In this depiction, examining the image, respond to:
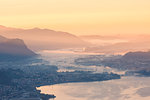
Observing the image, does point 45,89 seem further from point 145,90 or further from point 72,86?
point 145,90

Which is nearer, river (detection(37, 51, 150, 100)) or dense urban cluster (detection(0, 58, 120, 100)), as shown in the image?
dense urban cluster (detection(0, 58, 120, 100))

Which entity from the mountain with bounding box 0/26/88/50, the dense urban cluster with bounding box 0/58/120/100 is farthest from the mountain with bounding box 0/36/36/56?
the mountain with bounding box 0/26/88/50

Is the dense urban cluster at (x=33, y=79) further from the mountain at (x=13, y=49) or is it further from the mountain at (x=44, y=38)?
the mountain at (x=44, y=38)

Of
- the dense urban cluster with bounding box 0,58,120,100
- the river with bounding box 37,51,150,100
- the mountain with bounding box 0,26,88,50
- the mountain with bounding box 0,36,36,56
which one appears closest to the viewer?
the dense urban cluster with bounding box 0,58,120,100

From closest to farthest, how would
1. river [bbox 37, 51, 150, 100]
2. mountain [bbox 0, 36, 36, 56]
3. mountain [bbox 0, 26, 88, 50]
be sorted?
river [bbox 37, 51, 150, 100] < mountain [bbox 0, 36, 36, 56] < mountain [bbox 0, 26, 88, 50]

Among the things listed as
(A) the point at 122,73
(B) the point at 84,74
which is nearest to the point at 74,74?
(B) the point at 84,74

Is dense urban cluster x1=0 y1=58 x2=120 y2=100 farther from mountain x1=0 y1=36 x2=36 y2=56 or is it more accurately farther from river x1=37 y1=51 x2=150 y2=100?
mountain x1=0 y1=36 x2=36 y2=56

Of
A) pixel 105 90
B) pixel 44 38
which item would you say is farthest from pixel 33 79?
pixel 44 38
